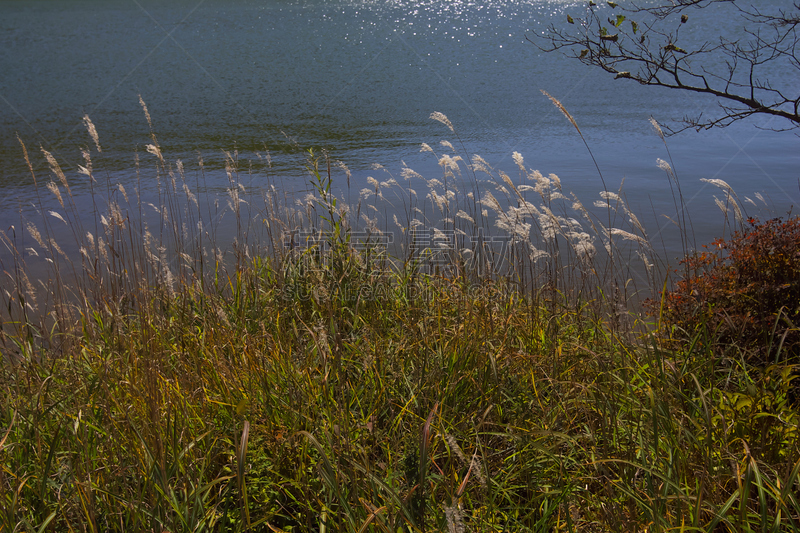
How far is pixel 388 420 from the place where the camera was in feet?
7.37

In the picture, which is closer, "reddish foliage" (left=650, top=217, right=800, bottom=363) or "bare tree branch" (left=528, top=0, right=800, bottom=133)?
"reddish foliage" (left=650, top=217, right=800, bottom=363)

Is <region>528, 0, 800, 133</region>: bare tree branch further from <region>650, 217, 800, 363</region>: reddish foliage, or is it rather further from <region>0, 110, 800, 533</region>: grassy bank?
<region>0, 110, 800, 533</region>: grassy bank

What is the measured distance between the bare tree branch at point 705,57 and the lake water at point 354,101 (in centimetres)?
104

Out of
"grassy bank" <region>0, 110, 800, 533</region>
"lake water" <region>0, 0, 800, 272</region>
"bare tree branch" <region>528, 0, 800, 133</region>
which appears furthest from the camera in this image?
"lake water" <region>0, 0, 800, 272</region>

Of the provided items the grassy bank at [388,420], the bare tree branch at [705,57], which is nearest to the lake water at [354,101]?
the bare tree branch at [705,57]

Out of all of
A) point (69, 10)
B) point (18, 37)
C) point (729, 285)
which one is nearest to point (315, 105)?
point (729, 285)

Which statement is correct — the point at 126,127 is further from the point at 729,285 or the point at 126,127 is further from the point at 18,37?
the point at 18,37

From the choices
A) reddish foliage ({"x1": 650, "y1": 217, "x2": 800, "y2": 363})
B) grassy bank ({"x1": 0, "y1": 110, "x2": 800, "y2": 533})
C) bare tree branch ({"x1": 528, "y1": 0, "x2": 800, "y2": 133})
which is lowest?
grassy bank ({"x1": 0, "y1": 110, "x2": 800, "y2": 533})

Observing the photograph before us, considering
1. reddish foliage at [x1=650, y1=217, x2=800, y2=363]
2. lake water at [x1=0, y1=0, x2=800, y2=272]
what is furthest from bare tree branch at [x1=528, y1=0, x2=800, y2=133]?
lake water at [x1=0, y1=0, x2=800, y2=272]

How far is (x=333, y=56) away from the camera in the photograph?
2436 centimetres

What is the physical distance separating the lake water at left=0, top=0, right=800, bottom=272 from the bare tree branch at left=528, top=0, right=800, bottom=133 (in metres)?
1.04

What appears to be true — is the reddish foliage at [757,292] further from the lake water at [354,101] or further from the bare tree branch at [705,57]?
the lake water at [354,101]

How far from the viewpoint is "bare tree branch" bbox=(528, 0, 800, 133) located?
312 cm

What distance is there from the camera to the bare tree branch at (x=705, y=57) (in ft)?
10.2
